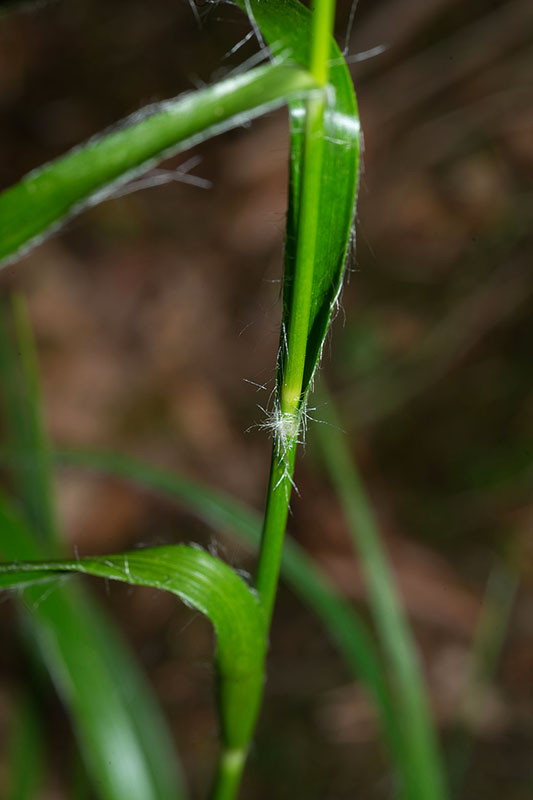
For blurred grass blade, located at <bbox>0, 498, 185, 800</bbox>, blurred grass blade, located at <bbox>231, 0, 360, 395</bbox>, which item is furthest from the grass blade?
blurred grass blade, located at <bbox>0, 498, 185, 800</bbox>

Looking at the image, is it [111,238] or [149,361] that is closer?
[149,361]

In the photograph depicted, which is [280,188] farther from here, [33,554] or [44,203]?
[44,203]

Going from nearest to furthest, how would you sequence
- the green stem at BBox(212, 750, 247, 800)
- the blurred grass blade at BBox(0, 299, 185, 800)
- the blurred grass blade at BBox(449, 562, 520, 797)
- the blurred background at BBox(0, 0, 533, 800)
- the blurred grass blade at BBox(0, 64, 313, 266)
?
1. the blurred grass blade at BBox(0, 64, 313, 266)
2. the green stem at BBox(212, 750, 247, 800)
3. the blurred grass blade at BBox(0, 299, 185, 800)
4. the blurred grass blade at BBox(449, 562, 520, 797)
5. the blurred background at BBox(0, 0, 533, 800)

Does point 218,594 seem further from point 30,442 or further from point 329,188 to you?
point 30,442

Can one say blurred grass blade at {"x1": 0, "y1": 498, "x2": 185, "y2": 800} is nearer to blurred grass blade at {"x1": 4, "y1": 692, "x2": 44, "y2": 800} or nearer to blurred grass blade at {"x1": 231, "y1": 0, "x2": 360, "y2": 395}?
blurred grass blade at {"x1": 4, "y1": 692, "x2": 44, "y2": 800}

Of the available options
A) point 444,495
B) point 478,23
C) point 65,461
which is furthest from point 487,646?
point 478,23

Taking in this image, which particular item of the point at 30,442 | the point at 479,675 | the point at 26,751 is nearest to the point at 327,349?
the point at 479,675
